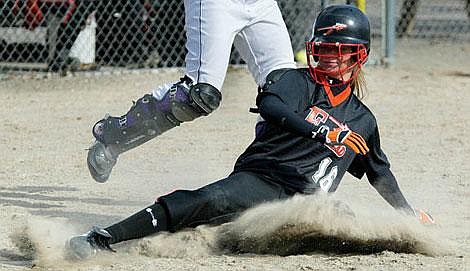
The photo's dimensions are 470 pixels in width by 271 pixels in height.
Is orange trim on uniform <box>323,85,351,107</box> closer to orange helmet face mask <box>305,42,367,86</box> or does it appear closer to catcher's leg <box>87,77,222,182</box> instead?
orange helmet face mask <box>305,42,367,86</box>

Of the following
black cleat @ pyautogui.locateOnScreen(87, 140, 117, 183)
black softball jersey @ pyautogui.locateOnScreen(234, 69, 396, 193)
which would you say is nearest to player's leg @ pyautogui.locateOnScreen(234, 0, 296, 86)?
black softball jersey @ pyautogui.locateOnScreen(234, 69, 396, 193)

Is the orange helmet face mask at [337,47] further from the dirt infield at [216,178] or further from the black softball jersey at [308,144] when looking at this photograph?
the dirt infield at [216,178]

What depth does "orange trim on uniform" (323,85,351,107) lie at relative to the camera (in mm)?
4121

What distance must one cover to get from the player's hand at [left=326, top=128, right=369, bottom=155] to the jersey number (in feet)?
0.72

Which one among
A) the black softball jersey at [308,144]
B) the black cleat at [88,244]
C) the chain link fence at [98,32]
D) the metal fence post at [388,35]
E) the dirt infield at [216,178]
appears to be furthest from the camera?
the metal fence post at [388,35]

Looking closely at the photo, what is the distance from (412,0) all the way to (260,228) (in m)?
9.22

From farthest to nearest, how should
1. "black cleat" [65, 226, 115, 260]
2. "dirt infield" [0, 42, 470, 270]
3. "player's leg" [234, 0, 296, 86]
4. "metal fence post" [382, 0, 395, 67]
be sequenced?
"metal fence post" [382, 0, 395, 67] → "player's leg" [234, 0, 296, 86] → "dirt infield" [0, 42, 470, 270] → "black cleat" [65, 226, 115, 260]

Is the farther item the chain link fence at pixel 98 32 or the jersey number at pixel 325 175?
the chain link fence at pixel 98 32

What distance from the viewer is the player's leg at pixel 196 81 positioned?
4.63 meters

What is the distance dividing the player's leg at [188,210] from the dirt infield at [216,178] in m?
0.07

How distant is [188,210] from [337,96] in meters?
0.79

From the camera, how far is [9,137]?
711 centimetres

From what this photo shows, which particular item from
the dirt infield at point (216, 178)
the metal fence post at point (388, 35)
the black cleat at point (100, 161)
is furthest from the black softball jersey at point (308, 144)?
the metal fence post at point (388, 35)

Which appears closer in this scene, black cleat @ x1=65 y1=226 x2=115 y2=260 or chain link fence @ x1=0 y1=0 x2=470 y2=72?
black cleat @ x1=65 y1=226 x2=115 y2=260
